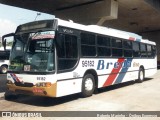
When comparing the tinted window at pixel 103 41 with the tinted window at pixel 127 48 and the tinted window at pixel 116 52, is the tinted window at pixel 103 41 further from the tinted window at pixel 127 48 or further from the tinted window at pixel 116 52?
the tinted window at pixel 127 48

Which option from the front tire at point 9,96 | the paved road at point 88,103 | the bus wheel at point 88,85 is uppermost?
the bus wheel at point 88,85

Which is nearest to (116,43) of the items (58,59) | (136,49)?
(136,49)

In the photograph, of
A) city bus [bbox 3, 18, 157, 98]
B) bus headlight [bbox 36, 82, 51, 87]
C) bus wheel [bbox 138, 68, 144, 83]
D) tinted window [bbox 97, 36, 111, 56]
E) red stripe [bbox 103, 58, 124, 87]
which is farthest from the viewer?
bus wheel [bbox 138, 68, 144, 83]

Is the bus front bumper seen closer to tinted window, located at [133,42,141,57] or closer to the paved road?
the paved road

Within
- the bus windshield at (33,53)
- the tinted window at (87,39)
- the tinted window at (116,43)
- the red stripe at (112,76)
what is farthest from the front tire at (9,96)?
the tinted window at (116,43)

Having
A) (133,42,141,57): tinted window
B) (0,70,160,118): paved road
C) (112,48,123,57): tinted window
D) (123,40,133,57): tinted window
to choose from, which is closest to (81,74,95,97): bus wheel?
(0,70,160,118): paved road

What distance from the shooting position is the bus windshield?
837cm

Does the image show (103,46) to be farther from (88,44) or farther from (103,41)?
(88,44)

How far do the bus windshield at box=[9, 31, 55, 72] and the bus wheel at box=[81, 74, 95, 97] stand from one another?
207 centimetres

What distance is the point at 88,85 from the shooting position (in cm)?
1027

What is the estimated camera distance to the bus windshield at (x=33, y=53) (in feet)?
27.5

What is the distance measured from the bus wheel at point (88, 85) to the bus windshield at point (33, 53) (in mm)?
2074

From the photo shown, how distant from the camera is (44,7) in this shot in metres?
24.4

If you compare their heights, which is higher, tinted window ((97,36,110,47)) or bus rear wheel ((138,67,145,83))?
tinted window ((97,36,110,47))
